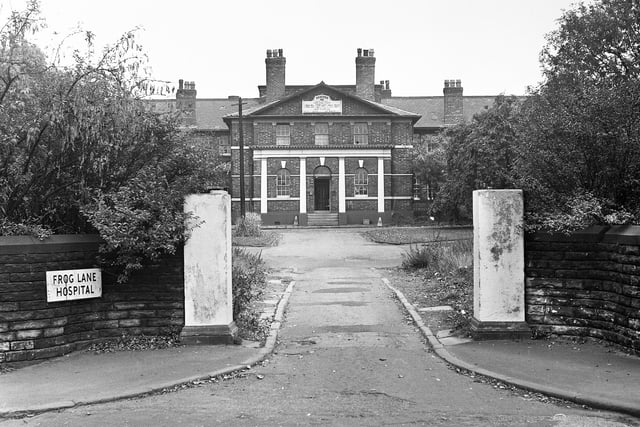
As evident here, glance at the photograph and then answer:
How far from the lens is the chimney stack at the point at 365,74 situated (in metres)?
49.3

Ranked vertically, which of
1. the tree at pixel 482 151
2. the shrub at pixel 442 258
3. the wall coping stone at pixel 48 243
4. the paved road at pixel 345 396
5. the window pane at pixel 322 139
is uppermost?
the window pane at pixel 322 139

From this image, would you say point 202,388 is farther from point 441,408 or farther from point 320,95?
point 320,95

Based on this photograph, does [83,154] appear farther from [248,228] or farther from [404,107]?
[404,107]

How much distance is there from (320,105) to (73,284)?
132 feet

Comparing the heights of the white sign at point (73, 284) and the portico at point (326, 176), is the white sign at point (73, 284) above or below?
below

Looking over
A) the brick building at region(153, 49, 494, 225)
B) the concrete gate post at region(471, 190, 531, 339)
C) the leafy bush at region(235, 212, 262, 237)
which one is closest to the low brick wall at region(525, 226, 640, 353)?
the concrete gate post at region(471, 190, 531, 339)

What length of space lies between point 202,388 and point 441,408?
8.14ft

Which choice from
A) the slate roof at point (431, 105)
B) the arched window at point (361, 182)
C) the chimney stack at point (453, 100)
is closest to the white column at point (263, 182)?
the arched window at point (361, 182)

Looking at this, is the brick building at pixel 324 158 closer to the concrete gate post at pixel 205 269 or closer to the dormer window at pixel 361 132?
the dormer window at pixel 361 132

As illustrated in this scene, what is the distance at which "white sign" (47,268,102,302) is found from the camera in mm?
7023

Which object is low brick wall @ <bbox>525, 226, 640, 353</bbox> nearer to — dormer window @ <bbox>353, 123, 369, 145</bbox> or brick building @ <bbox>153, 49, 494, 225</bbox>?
brick building @ <bbox>153, 49, 494, 225</bbox>

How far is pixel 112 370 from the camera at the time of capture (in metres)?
6.62

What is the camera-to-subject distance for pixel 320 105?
1825 inches

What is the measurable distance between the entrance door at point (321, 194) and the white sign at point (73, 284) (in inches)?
1573
